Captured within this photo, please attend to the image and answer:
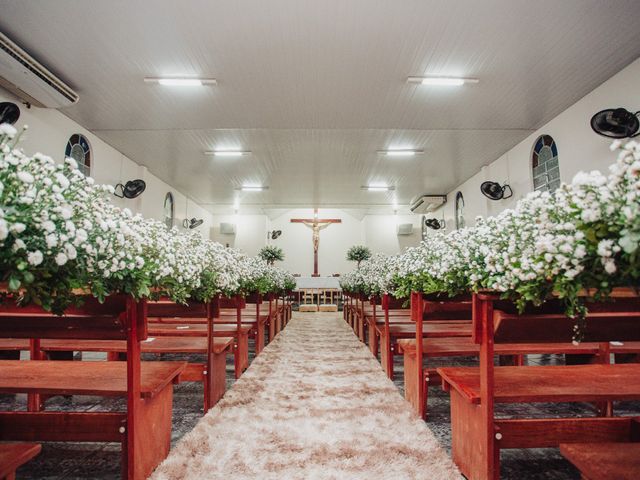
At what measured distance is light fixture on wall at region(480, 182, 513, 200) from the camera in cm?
891

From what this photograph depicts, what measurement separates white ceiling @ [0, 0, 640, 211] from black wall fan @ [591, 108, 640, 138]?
0.67 metres

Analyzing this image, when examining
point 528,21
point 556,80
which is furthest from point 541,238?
point 556,80

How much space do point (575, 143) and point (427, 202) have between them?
6.85 m

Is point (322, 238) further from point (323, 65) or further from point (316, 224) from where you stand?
point (323, 65)

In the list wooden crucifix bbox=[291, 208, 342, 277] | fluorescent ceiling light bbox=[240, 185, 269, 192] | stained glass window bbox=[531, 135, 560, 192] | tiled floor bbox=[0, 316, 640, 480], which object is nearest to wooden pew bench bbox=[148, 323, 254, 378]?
tiled floor bbox=[0, 316, 640, 480]

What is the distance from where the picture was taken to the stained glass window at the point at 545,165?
23.6 ft

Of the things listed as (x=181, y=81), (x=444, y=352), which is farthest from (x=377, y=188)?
(x=444, y=352)

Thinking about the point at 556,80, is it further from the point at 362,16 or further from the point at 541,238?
the point at 541,238

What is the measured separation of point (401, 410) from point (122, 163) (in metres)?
8.24

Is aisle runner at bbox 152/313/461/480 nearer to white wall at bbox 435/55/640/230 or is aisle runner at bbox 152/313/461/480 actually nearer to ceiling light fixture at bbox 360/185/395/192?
white wall at bbox 435/55/640/230

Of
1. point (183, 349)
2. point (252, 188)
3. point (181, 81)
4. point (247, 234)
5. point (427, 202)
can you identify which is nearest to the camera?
point (183, 349)

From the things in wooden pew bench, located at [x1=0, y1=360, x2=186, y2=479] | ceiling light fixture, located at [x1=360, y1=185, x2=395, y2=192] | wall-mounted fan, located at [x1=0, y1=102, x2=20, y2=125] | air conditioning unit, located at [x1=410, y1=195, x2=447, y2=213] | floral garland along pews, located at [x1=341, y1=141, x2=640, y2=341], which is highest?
ceiling light fixture, located at [x1=360, y1=185, x2=395, y2=192]

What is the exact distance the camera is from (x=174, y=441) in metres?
2.66

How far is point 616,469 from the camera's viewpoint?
52.1 inches
